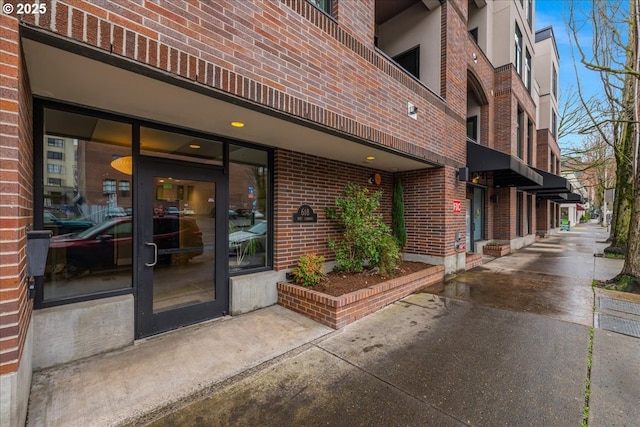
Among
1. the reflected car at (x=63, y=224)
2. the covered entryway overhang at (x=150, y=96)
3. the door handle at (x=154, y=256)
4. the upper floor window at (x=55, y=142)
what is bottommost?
the door handle at (x=154, y=256)

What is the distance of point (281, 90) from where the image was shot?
11.2 ft

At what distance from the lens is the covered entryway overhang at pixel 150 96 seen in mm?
2227

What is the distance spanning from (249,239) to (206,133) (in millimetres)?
1802

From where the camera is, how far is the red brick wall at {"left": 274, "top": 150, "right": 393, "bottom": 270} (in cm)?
512

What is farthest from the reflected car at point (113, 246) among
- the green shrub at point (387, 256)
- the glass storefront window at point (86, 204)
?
the green shrub at point (387, 256)

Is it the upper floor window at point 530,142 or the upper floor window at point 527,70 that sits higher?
the upper floor window at point 527,70

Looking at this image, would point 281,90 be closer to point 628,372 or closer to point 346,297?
point 346,297

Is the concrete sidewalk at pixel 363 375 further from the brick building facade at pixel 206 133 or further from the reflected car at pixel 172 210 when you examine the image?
the reflected car at pixel 172 210

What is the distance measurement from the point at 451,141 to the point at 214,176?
5.73 meters

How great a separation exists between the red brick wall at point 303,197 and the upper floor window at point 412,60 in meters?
3.43

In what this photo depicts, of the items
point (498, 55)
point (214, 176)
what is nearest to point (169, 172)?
point (214, 176)

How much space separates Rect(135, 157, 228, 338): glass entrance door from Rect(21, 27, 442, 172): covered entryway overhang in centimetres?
70

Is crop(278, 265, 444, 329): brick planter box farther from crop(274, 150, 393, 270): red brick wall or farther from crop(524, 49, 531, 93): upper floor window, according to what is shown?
crop(524, 49, 531, 93): upper floor window
